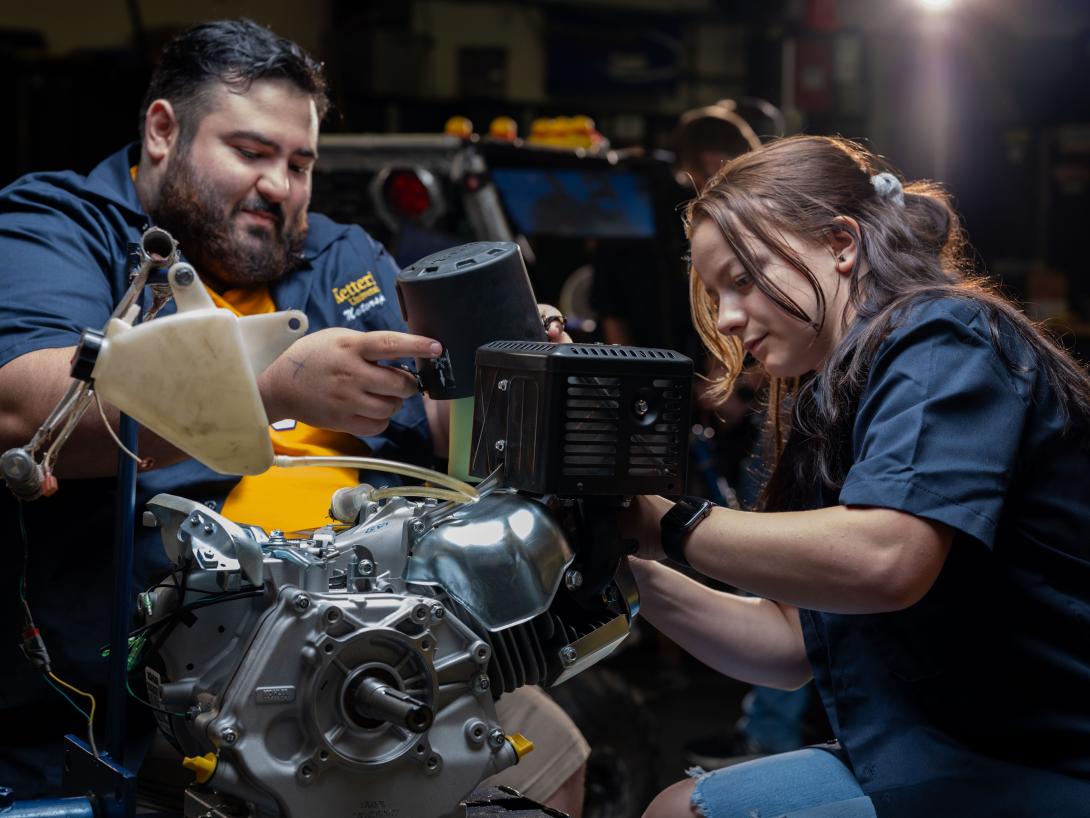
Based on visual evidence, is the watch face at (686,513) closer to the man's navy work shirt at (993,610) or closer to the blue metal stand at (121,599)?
the man's navy work shirt at (993,610)

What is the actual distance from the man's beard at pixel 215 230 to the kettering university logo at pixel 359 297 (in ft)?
0.36

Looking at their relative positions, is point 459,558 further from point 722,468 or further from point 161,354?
point 722,468

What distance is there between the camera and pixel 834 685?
1.65m

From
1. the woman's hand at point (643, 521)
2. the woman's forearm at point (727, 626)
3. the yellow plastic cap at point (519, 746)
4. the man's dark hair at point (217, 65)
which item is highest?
the man's dark hair at point (217, 65)

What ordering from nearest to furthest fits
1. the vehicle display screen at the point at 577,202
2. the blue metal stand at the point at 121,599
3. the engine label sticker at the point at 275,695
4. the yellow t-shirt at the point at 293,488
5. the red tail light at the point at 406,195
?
the engine label sticker at the point at 275,695, the blue metal stand at the point at 121,599, the yellow t-shirt at the point at 293,488, the red tail light at the point at 406,195, the vehicle display screen at the point at 577,202

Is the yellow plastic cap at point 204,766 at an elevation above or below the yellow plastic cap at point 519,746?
above

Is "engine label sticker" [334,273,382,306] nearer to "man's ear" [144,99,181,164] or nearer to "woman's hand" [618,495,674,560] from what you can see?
Result: "man's ear" [144,99,181,164]

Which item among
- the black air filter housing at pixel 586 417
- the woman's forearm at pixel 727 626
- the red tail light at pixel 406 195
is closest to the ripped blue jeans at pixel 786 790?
the woman's forearm at pixel 727 626

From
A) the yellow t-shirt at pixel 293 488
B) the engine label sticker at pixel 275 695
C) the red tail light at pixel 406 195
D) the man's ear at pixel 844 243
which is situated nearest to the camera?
the engine label sticker at pixel 275 695

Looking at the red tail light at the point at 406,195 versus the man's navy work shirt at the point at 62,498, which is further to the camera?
the red tail light at the point at 406,195

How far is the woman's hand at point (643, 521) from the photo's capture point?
150cm

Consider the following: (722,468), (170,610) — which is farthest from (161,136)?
(722,468)

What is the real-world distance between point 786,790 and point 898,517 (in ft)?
1.39

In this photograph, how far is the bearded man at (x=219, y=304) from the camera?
1.66 metres
